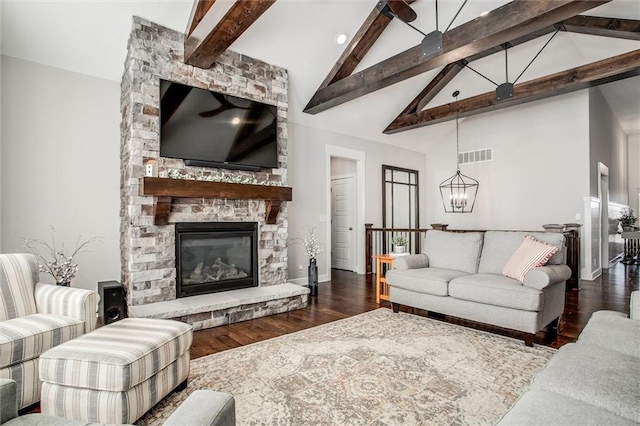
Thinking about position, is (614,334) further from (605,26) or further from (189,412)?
(605,26)

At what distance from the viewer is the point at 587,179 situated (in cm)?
606

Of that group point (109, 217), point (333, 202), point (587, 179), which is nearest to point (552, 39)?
point (587, 179)

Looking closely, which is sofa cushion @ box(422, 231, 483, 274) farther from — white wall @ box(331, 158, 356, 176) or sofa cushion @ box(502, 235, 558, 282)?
white wall @ box(331, 158, 356, 176)

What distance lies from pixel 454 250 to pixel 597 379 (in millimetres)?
2809

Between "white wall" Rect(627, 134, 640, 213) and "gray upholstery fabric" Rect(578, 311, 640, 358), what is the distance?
11355 mm

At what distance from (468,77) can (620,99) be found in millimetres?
4005

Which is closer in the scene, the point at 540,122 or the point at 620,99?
the point at 540,122

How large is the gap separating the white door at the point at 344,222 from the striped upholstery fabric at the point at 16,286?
5.22 metres

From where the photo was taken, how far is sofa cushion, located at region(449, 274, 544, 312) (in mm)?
2893

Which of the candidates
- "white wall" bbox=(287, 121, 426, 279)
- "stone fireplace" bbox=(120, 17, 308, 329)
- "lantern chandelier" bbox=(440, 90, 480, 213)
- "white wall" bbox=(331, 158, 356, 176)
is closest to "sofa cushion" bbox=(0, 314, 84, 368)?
"stone fireplace" bbox=(120, 17, 308, 329)

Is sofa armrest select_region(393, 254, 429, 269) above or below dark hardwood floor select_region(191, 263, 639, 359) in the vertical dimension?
above

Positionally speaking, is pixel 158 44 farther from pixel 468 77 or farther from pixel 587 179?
pixel 587 179

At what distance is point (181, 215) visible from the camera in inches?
153

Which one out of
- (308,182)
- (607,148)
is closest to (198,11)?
(308,182)
